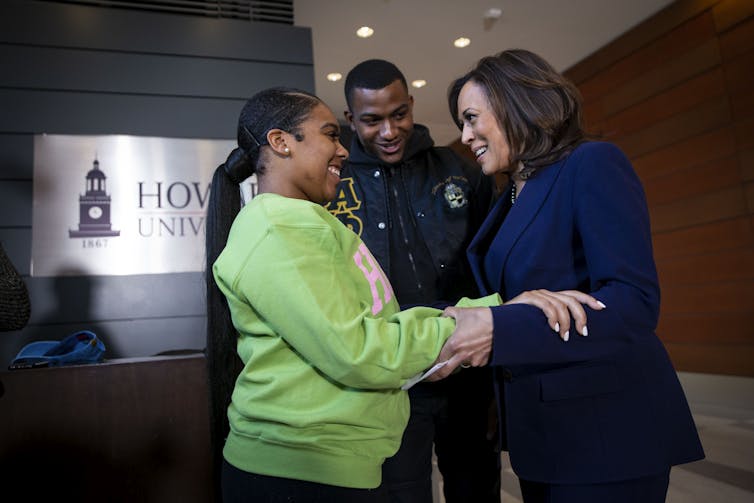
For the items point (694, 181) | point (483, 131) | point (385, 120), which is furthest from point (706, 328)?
point (483, 131)

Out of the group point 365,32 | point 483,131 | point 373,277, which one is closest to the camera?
point 373,277

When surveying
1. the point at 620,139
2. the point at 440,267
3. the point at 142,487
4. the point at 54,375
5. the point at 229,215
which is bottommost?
the point at 142,487

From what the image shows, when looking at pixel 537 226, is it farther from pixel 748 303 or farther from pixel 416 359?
pixel 748 303

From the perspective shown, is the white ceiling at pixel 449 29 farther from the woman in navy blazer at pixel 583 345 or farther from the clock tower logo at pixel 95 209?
the woman in navy blazer at pixel 583 345

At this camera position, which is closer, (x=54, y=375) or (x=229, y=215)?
(x=229, y=215)

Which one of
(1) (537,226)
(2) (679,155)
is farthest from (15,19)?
(2) (679,155)

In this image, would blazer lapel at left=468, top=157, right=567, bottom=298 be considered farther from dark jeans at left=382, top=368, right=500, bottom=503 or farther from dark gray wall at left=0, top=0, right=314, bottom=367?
dark gray wall at left=0, top=0, right=314, bottom=367

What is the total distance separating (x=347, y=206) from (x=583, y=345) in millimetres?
1000

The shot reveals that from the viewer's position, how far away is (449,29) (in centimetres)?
527

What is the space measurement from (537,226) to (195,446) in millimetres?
1314

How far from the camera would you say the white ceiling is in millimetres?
4844

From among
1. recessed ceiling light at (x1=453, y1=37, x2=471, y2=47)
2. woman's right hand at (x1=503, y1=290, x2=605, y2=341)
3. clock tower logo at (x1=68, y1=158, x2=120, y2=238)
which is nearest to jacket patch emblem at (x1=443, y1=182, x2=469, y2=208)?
woman's right hand at (x1=503, y1=290, x2=605, y2=341)

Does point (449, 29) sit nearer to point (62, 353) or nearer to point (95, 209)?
point (95, 209)

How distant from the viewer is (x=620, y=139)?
18.6ft
